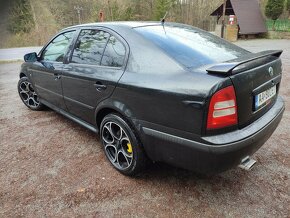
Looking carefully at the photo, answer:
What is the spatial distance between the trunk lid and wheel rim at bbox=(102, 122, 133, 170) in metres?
1.17

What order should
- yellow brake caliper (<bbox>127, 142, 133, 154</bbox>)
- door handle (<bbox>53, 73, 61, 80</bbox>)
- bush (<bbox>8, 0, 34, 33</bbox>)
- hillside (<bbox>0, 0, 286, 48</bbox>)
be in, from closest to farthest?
yellow brake caliper (<bbox>127, 142, 133, 154</bbox>) < door handle (<bbox>53, 73, 61, 80</bbox>) < bush (<bbox>8, 0, 34, 33</bbox>) < hillside (<bbox>0, 0, 286, 48</bbox>)

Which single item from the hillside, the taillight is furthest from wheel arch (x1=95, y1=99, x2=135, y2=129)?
the hillside

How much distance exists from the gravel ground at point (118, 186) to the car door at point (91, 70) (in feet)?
2.09

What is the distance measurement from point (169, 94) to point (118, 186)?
3.91 ft

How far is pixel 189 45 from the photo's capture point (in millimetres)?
2588

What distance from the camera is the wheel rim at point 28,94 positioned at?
193 inches

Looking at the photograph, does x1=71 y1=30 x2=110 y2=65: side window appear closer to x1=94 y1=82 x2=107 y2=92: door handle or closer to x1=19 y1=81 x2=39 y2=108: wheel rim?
x1=94 y1=82 x2=107 y2=92: door handle

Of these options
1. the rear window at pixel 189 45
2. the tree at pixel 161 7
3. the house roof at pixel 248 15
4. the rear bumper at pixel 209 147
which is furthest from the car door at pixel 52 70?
the tree at pixel 161 7

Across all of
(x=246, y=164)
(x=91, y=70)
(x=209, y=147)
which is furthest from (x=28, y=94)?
(x=246, y=164)

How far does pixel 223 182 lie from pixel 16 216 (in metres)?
2.04

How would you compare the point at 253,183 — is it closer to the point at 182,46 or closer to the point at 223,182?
the point at 223,182

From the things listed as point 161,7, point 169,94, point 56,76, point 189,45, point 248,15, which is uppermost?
point 161,7

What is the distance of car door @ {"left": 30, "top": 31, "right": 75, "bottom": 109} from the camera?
145 inches

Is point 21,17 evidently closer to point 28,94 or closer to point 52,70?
point 28,94
